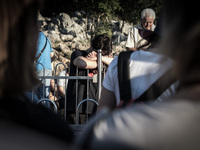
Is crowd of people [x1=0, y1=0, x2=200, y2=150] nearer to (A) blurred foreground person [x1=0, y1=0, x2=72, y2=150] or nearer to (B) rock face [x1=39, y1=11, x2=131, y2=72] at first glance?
(A) blurred foreground person [x1=0, y1=0, x2=72, y2=150]

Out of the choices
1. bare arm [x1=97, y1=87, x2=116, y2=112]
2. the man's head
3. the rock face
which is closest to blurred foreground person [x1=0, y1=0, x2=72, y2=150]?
bare arm [x1=97, y1=87, x2=116, y2=112]

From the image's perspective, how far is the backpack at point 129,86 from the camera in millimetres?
1255

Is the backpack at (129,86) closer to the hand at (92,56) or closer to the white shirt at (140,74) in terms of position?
the white shirt at (140,74)

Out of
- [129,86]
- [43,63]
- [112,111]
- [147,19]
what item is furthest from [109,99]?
[147,19]

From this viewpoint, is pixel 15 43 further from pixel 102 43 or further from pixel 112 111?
pixel 102 43

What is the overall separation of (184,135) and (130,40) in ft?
15.7

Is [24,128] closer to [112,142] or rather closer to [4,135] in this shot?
[4,135]

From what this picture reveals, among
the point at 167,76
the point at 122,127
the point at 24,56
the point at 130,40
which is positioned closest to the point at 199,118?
the point at 122,127

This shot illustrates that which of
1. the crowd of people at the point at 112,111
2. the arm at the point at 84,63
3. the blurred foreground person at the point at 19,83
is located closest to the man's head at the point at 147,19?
the arm at the point at 84,63

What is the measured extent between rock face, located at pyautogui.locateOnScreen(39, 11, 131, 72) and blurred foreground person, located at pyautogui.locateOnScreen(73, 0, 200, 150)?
517 inches

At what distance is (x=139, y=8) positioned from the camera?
3328cm

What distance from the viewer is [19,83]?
931mm

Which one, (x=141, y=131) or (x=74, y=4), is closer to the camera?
(x=141, y=131)

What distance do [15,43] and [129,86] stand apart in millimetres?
656
